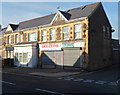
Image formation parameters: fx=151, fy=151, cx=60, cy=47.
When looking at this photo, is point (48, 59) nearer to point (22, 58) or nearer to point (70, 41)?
point (70, 41)

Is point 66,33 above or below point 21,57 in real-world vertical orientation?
above

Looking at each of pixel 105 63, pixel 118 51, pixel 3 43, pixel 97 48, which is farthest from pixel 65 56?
pixel 3 43

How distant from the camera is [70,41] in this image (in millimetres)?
20375

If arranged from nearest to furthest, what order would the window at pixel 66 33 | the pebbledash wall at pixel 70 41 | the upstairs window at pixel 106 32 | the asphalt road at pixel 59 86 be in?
the asphalt road at pixel 59 86 < the pebbledash wall at pixel 70 41 < the window at pixel 66 33 < the upstairs window at pixel 106 32

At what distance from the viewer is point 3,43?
33594mm

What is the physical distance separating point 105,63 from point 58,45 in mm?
7578

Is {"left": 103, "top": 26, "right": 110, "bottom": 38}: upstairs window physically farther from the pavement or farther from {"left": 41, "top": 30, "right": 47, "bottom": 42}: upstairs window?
{"left": 41, "top": 30, "right": 47, "bottom": 42}: upstairs window

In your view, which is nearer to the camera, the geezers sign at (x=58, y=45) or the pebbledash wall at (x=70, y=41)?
the pebbledash wall at (x=70, y=41)

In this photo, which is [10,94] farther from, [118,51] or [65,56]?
[118,51]

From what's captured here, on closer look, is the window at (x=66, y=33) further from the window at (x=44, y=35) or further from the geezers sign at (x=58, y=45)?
the window at (x=44, y=35)

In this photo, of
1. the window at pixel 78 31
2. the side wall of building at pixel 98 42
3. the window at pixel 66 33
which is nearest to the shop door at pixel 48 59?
the window at pixel 66 33

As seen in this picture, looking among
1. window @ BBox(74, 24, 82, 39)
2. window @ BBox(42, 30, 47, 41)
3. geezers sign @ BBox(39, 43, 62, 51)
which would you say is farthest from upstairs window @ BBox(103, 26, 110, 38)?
window @ BBox(42, 30, 47, 41)

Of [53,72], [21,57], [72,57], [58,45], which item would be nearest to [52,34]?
[58,45]

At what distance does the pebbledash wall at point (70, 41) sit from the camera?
19.3 m
